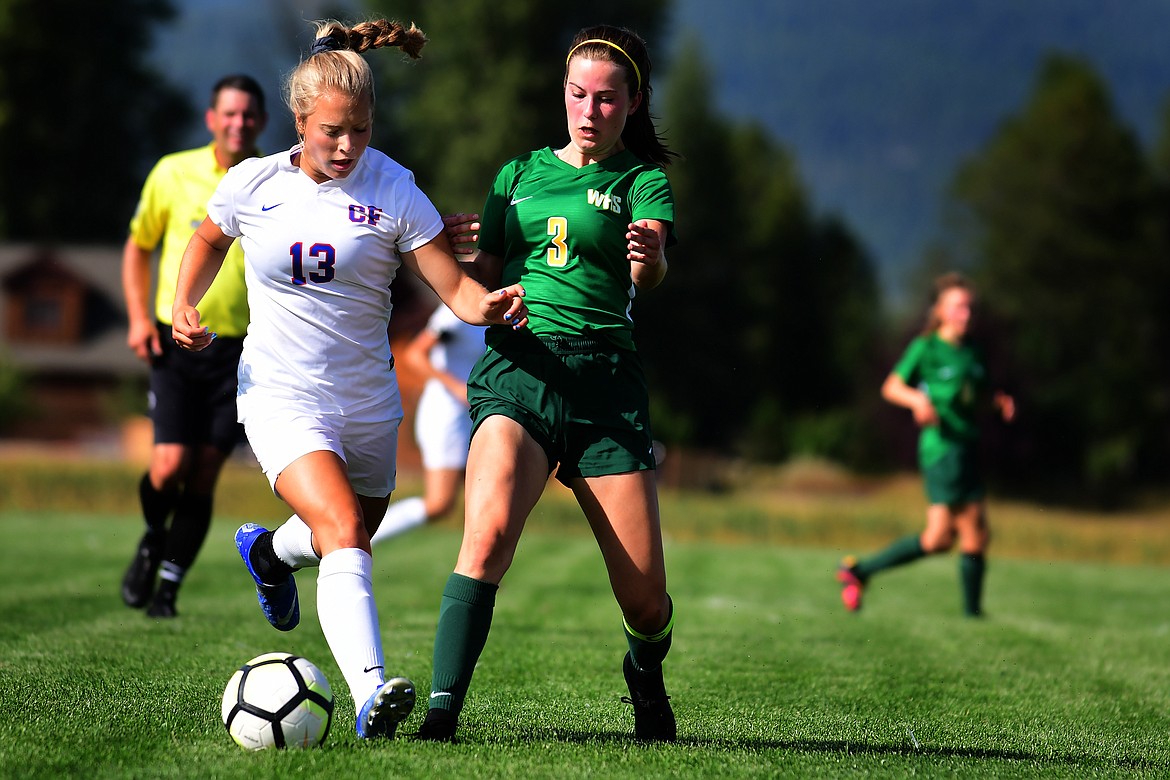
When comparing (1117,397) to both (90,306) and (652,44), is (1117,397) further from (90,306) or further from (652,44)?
(90,306)

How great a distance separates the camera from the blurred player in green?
6945 mm

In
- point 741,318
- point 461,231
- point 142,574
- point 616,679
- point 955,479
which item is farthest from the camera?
point 741,318

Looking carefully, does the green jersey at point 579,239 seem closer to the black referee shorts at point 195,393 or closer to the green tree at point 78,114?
the black referee shorts at point 195,393

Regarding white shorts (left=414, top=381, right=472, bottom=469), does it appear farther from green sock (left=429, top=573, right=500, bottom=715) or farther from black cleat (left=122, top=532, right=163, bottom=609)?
green sock (left=429, top=573, right=500, bottom=715)

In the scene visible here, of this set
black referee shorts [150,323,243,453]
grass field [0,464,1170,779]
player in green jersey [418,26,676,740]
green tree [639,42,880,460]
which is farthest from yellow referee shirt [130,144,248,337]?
green tree [639,42,880,460]

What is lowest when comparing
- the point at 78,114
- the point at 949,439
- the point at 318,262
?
the point at 949,439

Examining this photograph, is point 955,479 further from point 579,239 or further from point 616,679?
point 579,239

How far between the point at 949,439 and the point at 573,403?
6.15m

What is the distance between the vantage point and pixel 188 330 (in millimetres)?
4379

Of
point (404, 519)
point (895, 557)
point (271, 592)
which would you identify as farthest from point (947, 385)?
point (271, 592)

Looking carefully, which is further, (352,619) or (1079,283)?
(1079,283)

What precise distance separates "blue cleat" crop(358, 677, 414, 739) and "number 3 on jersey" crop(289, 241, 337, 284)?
4.50 feet

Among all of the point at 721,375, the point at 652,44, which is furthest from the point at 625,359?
the point at 721,375

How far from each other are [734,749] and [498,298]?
5.45 ft
